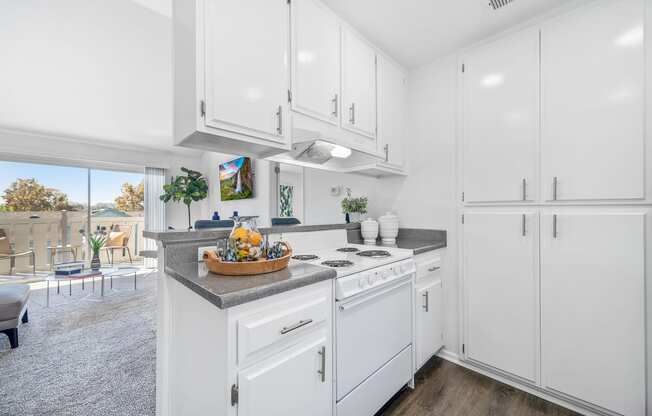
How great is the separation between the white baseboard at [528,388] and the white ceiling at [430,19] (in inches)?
97.2

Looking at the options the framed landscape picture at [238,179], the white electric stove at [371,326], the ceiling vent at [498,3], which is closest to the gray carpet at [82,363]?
the white electric stove at [371,326]

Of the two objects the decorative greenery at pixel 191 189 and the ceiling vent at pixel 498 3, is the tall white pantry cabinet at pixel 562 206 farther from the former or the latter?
the decorative greenery at pixel 191 189

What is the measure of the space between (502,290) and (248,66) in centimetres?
216

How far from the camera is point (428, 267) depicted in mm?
1954

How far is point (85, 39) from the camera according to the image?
202 centimetres

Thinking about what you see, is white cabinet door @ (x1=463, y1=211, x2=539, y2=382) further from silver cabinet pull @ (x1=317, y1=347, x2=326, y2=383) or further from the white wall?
silver cabinet pull @ (x1=317, y1=347, x2=326, y2=383)

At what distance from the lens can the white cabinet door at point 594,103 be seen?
141 centimetres

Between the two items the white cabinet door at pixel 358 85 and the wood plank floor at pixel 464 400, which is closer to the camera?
the wood plank floor at pixel 464 400

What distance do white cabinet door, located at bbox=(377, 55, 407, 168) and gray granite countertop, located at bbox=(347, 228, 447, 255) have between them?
2.05 feet

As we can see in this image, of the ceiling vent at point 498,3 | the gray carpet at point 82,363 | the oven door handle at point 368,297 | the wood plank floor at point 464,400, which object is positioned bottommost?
the gray carpet at point 82,363

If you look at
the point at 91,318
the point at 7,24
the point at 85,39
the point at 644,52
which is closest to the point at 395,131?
the point at 644,52

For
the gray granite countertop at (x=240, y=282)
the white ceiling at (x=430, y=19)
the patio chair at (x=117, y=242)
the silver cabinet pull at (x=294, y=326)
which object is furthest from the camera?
the patio chair at (x=117, y=242)

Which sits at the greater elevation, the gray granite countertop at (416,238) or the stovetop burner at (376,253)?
the gray granite countertop at (416,238)

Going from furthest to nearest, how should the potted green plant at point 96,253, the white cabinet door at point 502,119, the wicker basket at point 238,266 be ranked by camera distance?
the potted green plant at point 96,253 → the white cabinet door at point 502,119 → the wicker basket at point 238,266
